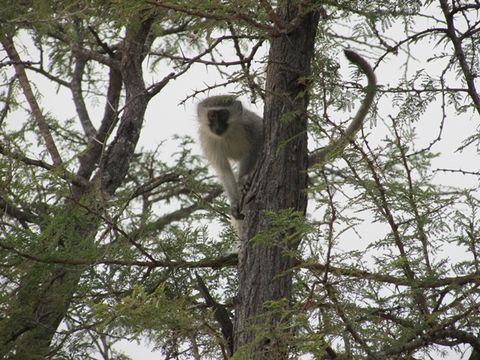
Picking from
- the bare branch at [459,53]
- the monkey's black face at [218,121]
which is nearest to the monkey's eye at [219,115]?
the monkey's black face at [218,121]

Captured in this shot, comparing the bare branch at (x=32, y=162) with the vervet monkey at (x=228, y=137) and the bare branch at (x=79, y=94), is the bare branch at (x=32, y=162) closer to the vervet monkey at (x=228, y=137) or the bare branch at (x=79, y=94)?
the vervet monkey at (x=228, y=137)

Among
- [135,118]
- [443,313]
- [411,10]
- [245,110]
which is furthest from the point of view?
[245,110]

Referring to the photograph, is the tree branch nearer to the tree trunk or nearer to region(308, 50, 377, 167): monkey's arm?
the tree trunk

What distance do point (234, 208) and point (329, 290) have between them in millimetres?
2193

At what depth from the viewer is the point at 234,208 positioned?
193 inches

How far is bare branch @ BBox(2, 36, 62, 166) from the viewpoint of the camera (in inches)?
205

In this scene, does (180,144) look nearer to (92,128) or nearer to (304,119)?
(92,128)

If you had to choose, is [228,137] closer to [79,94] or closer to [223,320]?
[79,94]

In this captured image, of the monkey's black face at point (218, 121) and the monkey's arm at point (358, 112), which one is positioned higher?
the monkey's black face at point (218, 121)

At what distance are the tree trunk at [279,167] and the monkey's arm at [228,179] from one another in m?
1.47

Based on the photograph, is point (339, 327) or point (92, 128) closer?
point (339, 327)

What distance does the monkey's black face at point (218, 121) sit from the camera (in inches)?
226

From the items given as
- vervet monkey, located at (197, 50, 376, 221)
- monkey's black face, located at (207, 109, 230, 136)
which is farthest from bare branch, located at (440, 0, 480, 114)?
monkey's black face, located at (207, 109, 230, 136)

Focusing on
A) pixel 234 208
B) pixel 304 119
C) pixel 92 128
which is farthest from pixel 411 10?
pixel 92 128
